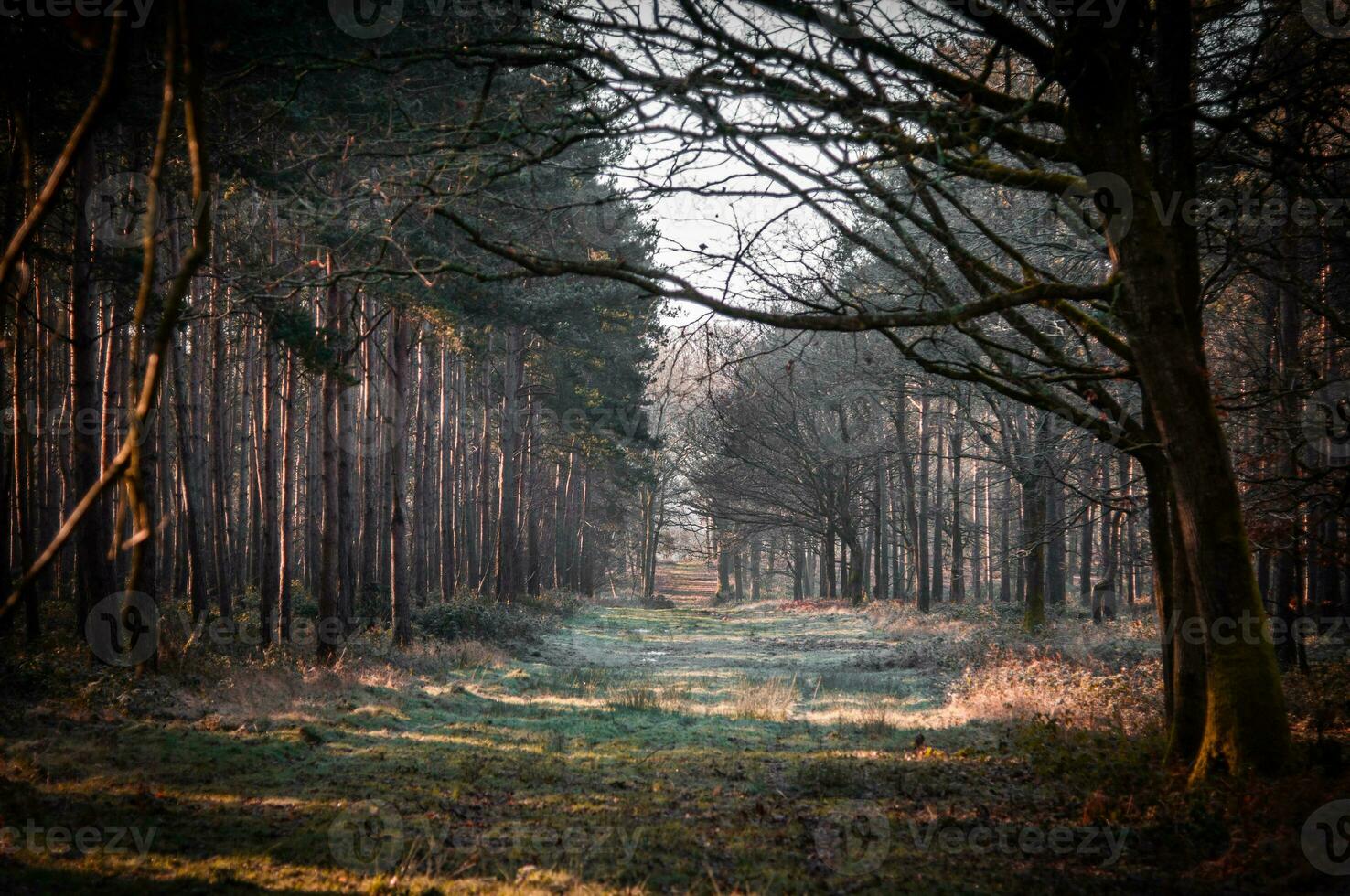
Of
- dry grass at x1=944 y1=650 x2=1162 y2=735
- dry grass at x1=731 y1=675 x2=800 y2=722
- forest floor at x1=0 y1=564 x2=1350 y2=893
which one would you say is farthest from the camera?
dry grass at x1=731 y1=675 x2=800 y2=722

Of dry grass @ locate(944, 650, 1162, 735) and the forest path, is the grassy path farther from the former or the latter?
the forest path

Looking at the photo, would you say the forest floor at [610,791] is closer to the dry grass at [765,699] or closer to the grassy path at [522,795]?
the grassy path at [522,795]

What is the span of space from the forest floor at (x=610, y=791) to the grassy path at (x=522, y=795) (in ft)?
0.09

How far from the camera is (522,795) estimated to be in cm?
679

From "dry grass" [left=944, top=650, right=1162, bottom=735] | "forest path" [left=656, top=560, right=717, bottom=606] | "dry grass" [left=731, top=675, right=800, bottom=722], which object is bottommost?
"forest path" [left=656, top=560, right=717, bottom=606]

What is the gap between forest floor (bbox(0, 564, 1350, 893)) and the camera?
4574 mm

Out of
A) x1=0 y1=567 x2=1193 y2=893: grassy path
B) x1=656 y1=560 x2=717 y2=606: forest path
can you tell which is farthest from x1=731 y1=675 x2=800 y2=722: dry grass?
x1=656 y1=560 x2=717 y2=606: forest path

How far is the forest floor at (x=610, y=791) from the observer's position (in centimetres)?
457

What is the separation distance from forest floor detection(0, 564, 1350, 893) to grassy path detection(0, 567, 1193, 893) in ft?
0.09

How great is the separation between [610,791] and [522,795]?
2.39 feet

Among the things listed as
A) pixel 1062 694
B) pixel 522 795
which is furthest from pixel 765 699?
pixel 522 795

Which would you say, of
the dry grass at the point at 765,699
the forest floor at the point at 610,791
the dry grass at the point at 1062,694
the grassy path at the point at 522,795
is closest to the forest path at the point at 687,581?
the dry grass at the point at 765,699

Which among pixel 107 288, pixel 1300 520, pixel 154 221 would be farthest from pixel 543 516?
pixel 154 221

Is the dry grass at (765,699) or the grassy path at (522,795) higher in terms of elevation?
the grassy path at (522,795)
